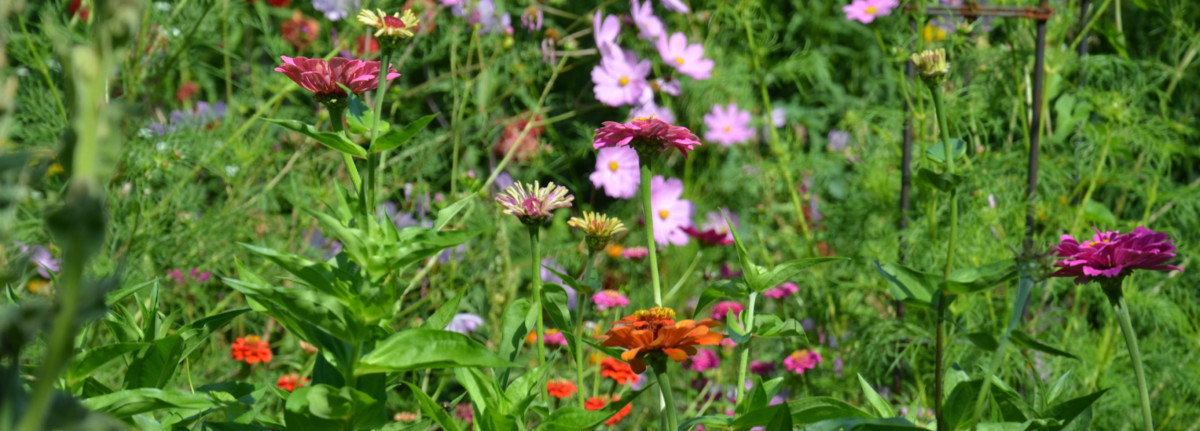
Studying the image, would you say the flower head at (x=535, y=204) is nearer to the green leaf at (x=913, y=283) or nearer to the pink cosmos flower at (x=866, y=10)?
the green leaf at (x=913, y=283)

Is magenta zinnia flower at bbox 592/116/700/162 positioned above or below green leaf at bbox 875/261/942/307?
above

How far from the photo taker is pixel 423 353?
541 millimetres

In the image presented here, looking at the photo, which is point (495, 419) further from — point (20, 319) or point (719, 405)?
point (719, 405)

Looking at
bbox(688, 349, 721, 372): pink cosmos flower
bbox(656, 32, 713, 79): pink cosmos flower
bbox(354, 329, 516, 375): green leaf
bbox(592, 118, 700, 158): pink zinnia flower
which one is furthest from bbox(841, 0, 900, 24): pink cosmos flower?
bbox(354, 329, 516, 375): green leaf

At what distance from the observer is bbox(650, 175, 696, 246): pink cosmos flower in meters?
1.83

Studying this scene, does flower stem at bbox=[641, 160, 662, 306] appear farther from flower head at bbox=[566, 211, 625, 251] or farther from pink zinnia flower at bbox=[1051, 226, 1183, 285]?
pink zinnia flower at bbox=[1051, 226, 1183, 285]

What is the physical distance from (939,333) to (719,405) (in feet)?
2.61

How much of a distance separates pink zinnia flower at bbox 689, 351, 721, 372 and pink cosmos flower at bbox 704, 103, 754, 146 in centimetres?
59

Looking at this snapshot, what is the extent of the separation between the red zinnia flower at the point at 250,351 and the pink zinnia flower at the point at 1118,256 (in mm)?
868

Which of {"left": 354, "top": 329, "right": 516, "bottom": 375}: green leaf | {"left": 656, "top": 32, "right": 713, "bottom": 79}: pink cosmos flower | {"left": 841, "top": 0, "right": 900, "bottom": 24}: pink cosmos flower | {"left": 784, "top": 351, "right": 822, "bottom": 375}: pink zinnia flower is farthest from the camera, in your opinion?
{"left": 656, "top": 32, "right": 713, "bottom": 79}: pink cosmos flower

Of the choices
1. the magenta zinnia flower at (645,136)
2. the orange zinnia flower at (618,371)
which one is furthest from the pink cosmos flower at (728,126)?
the magenta zinnia flower at (645,136)

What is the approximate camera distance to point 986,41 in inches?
68.9

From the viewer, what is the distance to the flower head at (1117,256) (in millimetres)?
676

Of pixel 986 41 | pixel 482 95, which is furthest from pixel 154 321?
pixel 986 41
